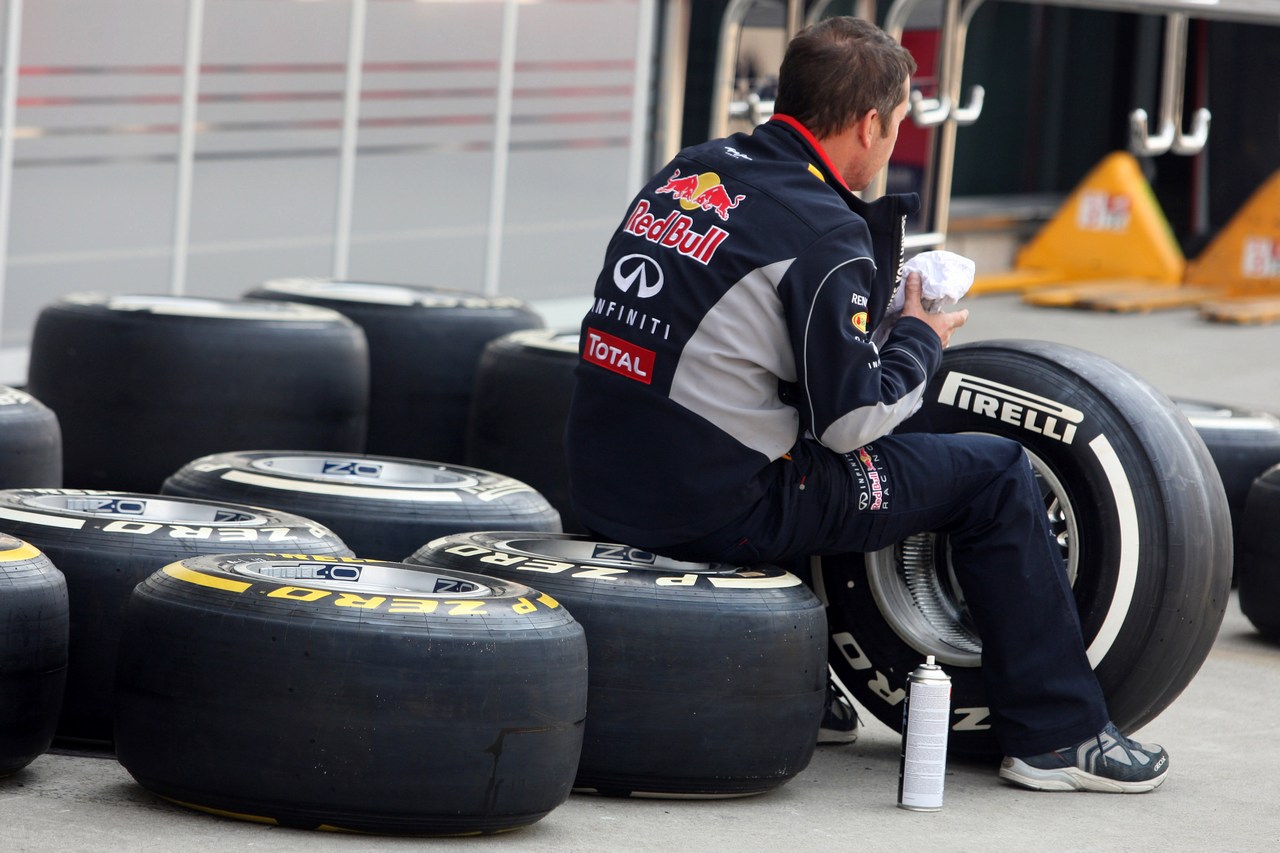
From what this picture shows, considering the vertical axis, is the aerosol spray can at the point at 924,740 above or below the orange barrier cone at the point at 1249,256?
below

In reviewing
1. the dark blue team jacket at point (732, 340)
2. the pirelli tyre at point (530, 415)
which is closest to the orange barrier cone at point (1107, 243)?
the pirelli tyre at point (530, 415)

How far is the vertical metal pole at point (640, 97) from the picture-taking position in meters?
11.0

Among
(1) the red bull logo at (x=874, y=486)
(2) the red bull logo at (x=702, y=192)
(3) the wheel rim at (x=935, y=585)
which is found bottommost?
(3) the wheel rim at (x=935, y=585)

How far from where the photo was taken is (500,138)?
1008 cm

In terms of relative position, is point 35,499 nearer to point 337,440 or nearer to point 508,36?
point 337,440

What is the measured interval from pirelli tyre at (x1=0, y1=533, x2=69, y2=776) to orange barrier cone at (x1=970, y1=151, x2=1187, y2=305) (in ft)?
37.3

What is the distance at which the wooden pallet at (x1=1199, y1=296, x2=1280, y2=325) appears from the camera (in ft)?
42.7

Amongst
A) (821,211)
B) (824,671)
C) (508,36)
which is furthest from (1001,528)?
(508,36)

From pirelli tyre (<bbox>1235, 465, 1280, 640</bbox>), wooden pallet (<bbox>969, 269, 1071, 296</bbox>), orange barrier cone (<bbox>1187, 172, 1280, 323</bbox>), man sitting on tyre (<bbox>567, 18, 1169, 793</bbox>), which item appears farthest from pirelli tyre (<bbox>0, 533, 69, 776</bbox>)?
orange barrier cone (<bbox>1187, 172, 1280, 323</bbox>)

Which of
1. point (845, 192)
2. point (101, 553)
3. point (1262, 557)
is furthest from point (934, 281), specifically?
point (1262, 557)

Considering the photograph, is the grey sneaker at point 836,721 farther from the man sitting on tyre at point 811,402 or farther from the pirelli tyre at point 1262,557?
the pirelli tyre at point 1262,557

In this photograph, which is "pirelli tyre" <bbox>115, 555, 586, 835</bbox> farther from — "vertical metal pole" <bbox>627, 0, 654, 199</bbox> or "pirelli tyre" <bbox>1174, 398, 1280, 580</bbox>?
"vertical metal pole" <bbox>627, 0, 654, 199</bbox>

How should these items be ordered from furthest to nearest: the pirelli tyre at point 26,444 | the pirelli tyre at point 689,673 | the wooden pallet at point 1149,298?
the wooden pallet at point 1149,298 < the pirelli tyre at point 26,444 < the pirelli tyre at point 689,673

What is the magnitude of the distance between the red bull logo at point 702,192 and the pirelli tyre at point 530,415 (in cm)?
177
